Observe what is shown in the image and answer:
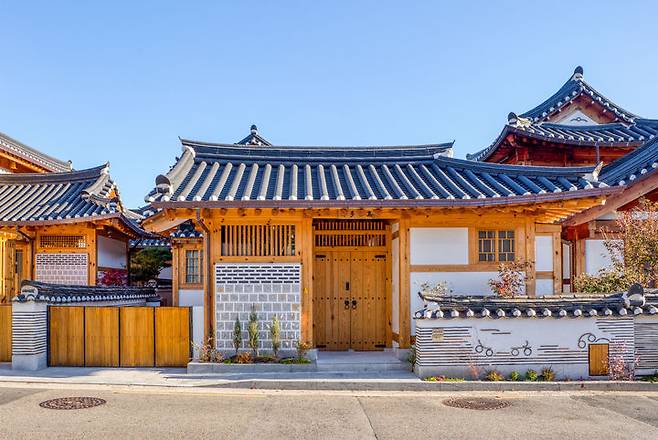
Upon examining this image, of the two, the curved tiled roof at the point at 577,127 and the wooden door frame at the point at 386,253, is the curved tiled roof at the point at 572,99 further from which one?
the wooden door frame at the point at 386,253

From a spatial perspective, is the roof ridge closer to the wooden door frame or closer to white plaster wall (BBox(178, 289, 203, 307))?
white plaster wall (BBox(178, 289, 203, 307))

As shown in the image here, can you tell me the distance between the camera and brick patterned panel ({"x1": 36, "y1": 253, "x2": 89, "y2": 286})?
17.6 meters

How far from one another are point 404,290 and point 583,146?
915 cm

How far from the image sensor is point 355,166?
545 inches

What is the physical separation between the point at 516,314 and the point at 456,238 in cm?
238

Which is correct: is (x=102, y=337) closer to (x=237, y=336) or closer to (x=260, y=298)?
(x=237, y=336)

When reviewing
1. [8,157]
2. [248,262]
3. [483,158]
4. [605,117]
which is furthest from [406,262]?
[8,157]

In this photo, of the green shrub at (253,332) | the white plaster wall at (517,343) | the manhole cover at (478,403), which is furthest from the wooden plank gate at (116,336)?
the manhole cover at (478,403)

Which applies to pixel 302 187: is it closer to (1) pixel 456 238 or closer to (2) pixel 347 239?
(2) pixel 347 239

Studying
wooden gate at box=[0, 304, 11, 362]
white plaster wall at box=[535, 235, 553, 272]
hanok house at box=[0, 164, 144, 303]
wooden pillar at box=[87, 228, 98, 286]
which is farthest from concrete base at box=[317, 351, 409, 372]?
wooden pillar at box=[87, 228, 98, 286]

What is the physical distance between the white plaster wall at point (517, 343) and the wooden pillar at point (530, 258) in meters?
1.60

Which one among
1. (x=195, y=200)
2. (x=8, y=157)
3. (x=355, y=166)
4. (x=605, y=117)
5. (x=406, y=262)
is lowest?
(x=406, y=262)

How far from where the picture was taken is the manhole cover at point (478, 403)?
9062 mm

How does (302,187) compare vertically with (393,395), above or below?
above
